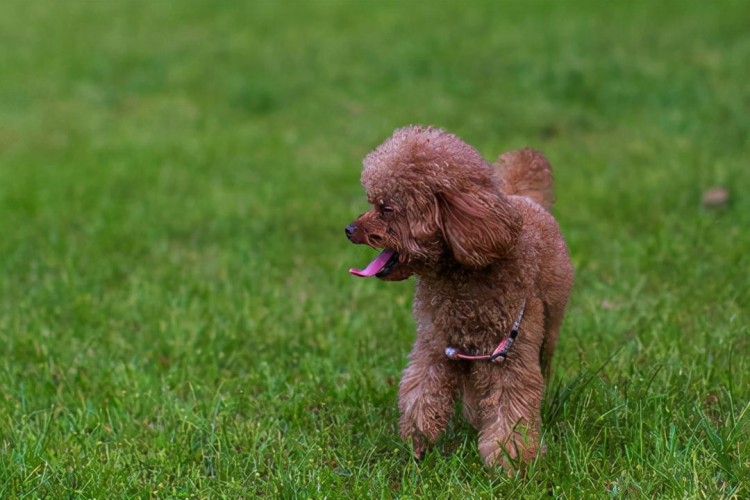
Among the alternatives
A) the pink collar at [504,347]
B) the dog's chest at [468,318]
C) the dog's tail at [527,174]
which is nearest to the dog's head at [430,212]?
the dog's chest at [468,318]

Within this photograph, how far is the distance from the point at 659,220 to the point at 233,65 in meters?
6.64

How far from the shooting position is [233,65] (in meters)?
11.5

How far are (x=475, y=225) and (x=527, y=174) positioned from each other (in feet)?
3.64

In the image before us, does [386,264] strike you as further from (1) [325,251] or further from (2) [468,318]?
(1) [325,251]

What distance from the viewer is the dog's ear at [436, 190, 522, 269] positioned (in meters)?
3.02

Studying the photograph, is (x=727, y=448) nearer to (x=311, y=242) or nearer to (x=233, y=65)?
(x=311, y=242)

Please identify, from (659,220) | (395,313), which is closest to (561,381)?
(395,313)

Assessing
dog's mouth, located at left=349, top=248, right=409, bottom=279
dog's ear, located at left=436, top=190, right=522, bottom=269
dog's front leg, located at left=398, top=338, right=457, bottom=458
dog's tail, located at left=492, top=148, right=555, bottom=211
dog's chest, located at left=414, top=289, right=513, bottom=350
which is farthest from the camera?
dog's tail, located at left=492, top=148, right=555, bottom=211

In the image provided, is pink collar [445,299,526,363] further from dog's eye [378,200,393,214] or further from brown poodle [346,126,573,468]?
dog's eye [378,200,393,214]

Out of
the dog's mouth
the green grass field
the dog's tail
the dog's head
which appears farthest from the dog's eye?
the dog's tail

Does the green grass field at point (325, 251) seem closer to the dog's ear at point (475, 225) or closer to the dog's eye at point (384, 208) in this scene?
the dog's ear at point (475, 225)

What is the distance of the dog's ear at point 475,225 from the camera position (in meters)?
3.02

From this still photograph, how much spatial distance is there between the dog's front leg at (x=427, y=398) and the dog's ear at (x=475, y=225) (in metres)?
0.50

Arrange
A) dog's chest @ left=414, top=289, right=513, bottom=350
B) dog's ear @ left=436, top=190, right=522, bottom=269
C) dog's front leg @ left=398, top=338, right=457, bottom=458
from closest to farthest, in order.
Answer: dog's ear @ left=436, top=190, right=522, bottom=269 < dog's chest @ left=414, top=289, right=513, bottom=350 < dog's front leg @ left=398, top=338, right=457, bottom=458
